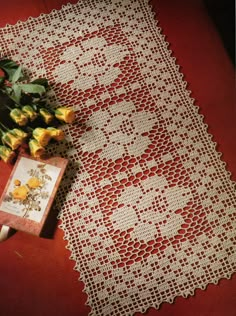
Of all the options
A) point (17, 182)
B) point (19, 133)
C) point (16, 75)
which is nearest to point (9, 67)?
point (16, 75)

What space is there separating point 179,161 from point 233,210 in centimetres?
18

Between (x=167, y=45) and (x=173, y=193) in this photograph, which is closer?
(x=173, y=193)

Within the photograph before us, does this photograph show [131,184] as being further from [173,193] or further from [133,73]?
[133,73]

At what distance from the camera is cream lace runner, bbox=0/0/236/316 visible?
94cm

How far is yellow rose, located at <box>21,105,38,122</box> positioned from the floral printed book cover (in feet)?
0.42

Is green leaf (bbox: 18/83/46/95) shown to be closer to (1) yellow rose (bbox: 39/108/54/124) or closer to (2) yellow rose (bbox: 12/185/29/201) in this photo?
(1) yellow rose (bbox: 39/108/54/124)

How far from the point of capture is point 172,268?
37.1 inches

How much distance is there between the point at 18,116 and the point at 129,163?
31 centimetres

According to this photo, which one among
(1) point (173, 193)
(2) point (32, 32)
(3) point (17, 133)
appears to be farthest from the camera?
(2) point (32, 32)

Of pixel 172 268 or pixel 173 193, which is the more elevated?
pixel 173 193

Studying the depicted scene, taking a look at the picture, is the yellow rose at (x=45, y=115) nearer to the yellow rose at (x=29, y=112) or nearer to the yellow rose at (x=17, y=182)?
the yellow rose at (x=29, y=112)

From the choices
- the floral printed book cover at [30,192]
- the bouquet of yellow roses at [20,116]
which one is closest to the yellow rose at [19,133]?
the bouquet of yellow roses at [20,116]

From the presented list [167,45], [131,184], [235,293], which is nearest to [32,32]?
[167,45]

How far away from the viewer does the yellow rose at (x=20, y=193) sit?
951mm
